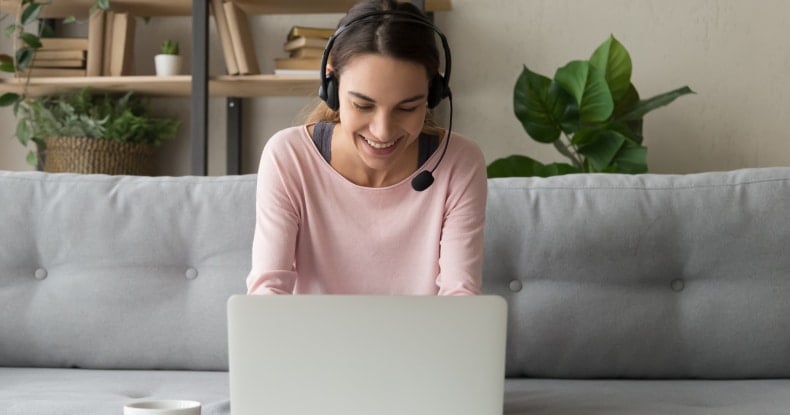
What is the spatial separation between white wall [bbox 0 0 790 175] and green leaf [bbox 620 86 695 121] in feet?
1.24

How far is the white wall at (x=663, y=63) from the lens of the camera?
3256mm

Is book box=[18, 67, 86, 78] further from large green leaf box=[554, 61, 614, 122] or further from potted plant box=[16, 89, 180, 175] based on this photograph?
large green leaf box=[554, 61, 614, 122]

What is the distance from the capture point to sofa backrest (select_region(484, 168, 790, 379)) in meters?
1.75

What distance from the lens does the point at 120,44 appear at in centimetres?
317

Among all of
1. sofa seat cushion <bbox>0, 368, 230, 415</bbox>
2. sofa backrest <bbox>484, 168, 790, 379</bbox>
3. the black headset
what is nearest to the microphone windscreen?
the black headset

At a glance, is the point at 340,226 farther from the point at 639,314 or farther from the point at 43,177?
the point at 43,177

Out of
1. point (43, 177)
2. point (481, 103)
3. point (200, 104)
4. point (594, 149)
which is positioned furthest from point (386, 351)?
point (481, 103)

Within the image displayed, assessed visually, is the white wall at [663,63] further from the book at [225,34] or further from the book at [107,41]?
the book at [107,41]

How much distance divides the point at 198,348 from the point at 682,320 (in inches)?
36.3

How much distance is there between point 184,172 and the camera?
3434 mm

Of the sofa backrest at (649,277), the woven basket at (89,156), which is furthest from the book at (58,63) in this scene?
the sofa backrest at (649,277)

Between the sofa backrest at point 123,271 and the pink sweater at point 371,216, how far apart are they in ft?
0.97

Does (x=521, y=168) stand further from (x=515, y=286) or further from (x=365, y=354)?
(x=365, y=354)

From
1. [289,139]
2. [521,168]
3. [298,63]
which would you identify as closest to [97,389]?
[289,139]
